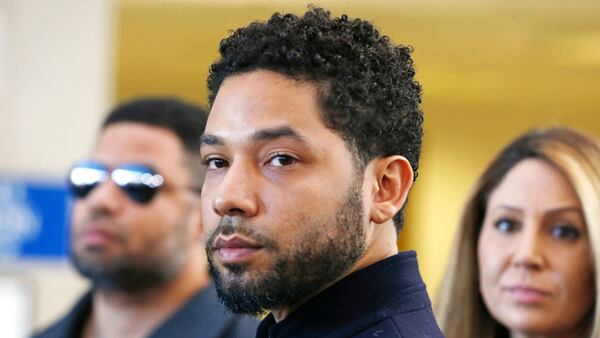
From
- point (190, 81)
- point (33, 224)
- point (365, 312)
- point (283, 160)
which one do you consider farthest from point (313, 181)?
point (190, 81)

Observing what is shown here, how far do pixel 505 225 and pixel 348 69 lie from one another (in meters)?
1.00

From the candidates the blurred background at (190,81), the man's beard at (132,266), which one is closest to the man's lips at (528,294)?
the blurred background at (190,81)

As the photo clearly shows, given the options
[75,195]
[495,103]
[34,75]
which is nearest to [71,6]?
[34,75]

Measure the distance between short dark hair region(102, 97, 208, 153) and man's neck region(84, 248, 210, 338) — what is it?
266 millimetres

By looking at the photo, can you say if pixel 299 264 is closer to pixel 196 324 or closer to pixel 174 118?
pixel 196 324

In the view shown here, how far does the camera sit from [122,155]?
8.38ft

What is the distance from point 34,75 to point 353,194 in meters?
3.06

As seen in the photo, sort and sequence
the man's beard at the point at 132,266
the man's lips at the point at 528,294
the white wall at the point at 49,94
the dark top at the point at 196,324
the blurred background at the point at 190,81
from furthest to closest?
the white wall at the point at 49,94 < the blurred background at the point at 190,81 < the man's beard at the point at 132,266 < the dark top at the point at 196,324 < the man's lips at the point at 528,294

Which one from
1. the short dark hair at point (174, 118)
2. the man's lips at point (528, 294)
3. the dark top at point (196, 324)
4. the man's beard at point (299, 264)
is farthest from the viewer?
the short dark hair at point (174, 118)

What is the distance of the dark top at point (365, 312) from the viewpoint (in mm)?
1306

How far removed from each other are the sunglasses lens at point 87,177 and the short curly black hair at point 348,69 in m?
1.18

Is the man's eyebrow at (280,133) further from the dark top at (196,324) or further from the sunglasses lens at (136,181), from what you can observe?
the sunglasses lens at (136,181)

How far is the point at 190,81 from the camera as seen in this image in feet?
27.3

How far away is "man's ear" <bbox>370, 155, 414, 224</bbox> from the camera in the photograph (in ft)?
4.47
